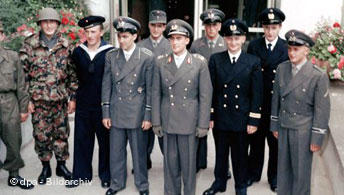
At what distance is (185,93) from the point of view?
3848mm

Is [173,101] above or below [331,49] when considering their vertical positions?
below

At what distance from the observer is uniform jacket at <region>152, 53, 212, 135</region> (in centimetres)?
383

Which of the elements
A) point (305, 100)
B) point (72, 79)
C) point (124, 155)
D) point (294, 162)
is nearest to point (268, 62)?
point (305, 100)

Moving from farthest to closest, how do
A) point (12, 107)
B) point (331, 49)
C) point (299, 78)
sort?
point (331, 49)
point (12, 107)
point (299, 78)

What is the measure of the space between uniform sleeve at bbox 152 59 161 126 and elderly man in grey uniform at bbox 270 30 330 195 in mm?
1165

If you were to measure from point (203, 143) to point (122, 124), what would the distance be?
127 cm

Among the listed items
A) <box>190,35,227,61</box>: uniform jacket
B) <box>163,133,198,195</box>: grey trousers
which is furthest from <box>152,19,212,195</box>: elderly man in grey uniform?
<box>190,35,227,61</box>: uniform jacket

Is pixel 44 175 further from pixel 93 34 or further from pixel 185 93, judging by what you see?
pixel 185 93

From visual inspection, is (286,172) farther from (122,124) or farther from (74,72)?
(74,72)

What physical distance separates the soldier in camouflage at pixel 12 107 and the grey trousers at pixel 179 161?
1683 mm

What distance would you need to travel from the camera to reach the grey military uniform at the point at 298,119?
349 cm

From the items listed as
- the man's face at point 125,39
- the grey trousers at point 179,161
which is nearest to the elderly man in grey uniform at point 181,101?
the grey trousers at point 179,161

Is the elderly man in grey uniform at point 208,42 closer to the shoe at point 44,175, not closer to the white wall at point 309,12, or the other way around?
the shoe at point 44,175

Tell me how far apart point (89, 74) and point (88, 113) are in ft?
1.48
